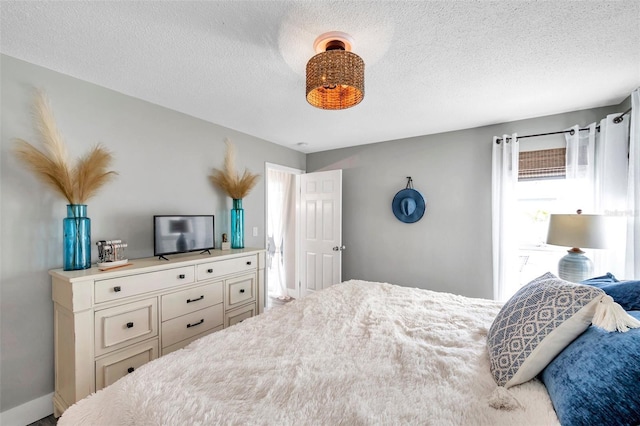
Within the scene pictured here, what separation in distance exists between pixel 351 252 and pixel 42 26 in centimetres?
376

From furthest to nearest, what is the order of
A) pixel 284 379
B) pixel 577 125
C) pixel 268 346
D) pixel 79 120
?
pixel 577 125 → pixel 79 120 → pixel 268 346 → pixel 284 379

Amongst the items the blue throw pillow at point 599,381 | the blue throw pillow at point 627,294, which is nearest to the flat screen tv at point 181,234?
the blue throw pillow at point 599,381

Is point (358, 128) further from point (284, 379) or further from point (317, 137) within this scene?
point (284, 379)

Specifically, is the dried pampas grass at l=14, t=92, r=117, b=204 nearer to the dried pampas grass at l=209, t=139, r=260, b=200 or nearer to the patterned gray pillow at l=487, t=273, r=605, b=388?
the dried pampas grass at l=209, t=139, r=260, b=200

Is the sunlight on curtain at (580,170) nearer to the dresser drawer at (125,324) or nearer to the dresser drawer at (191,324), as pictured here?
the dresser drawer at (191,324)

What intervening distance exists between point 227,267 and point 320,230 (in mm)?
1775

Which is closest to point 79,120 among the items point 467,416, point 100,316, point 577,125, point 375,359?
point 100,316

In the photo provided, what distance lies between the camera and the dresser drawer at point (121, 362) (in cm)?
183

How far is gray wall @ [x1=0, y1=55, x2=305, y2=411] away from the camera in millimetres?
1821

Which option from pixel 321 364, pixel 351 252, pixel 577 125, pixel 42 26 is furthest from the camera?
pixel 351 252

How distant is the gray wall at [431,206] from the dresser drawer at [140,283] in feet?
8.29

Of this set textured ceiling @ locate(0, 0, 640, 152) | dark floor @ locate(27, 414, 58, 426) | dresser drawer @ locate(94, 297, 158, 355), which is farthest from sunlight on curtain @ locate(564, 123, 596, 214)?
dark floor @ locate(27, 414, 58, 426)

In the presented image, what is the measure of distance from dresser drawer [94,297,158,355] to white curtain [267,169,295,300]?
2.75 meters

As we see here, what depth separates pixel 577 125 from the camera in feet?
→ 8.79
